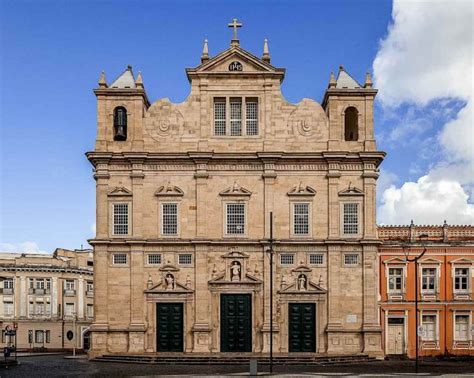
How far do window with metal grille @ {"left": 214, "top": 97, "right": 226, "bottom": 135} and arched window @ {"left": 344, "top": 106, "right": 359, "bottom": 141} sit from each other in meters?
7.76

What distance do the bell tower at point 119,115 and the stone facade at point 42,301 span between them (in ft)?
106

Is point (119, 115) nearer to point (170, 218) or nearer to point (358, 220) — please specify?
point (170, 218)

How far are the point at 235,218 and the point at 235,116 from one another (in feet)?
21.1

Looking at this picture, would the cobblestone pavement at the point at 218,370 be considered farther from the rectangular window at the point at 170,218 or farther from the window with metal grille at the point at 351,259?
the rectangular window at the point at 170,218

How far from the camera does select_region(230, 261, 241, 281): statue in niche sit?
46125 millimetres

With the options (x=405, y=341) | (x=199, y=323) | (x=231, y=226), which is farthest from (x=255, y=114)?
(x=405, y=341)

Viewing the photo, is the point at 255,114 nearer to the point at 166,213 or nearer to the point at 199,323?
the point at 166,213

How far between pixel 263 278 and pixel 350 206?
22.6 ft

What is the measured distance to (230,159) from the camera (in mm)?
46844

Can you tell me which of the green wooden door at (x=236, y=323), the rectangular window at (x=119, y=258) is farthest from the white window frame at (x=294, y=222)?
the rectangular window at (x=119, y=258)

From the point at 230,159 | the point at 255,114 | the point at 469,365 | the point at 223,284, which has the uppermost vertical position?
the point at 255,114

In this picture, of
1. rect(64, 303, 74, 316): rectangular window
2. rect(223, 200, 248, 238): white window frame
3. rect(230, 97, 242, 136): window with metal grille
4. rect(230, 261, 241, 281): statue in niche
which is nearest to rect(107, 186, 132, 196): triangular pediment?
rect(223, 200, 248, 238): white window frame

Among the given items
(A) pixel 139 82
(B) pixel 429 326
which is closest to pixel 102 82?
(A) pixel 139 82

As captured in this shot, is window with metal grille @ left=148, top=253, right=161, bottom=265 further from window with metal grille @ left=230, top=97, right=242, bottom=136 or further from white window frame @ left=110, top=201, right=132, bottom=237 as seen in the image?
window with metal grille @ left=230, top=97, right=242, bottom=136
